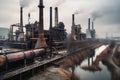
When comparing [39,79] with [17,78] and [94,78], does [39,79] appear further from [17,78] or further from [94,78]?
[94,78]


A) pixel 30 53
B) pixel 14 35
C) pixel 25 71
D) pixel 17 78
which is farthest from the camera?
pixel 14 35

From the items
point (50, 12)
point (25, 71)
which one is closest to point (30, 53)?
point (25, 71)

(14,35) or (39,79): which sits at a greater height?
(14,35)

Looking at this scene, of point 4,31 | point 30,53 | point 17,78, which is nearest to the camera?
point 17,78

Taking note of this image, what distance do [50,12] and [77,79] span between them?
83.3ft

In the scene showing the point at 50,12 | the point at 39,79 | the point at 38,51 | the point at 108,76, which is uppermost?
the point at 50,12

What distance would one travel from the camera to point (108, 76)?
1780 centimetres

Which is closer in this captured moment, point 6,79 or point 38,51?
point 6,79

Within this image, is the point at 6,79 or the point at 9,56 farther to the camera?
the point at 9,56

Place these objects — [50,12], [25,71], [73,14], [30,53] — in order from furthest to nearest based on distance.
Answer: [73,14] → [50,12] → [30,53] → [25,71]

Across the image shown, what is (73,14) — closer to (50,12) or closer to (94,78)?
(50,12)

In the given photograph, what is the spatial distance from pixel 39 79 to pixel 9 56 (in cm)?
282

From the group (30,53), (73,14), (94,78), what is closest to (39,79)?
(30,53)

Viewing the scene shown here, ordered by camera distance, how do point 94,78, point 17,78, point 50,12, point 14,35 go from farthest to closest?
1. point 14,35
2. point 50,12
3. point 94,78
4. point 17,78
